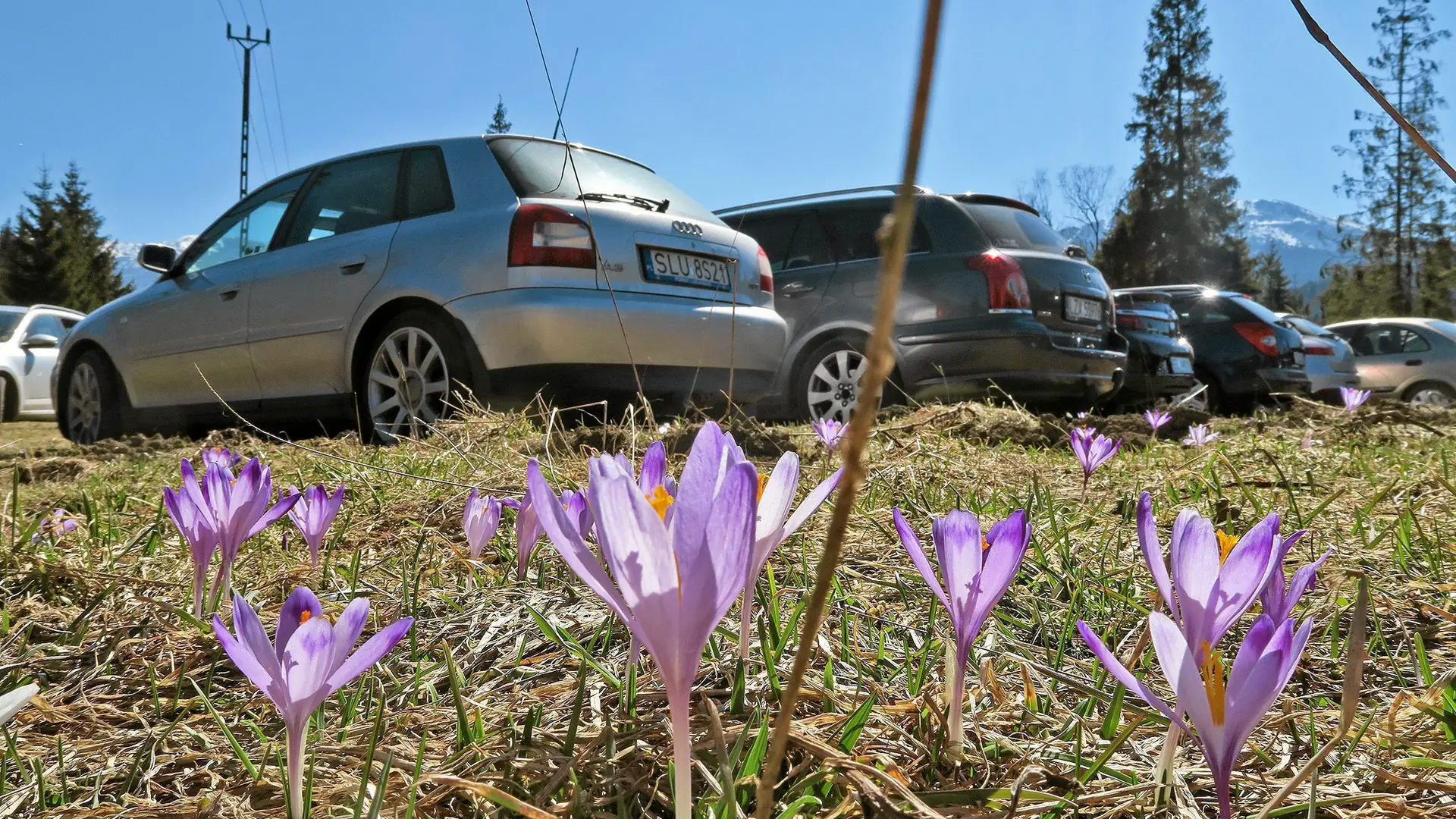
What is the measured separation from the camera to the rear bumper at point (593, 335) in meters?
4.46

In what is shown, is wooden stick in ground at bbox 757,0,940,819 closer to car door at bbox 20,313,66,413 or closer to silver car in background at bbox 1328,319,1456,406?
silver car in background at bbox 1328,319,1456,406

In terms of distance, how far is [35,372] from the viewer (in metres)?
13.4

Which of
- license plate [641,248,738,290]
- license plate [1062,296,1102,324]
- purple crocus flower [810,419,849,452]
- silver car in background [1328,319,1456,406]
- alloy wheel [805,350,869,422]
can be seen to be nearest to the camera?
purple crocus flower [810,419,849,452]

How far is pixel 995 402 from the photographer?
6684 mm

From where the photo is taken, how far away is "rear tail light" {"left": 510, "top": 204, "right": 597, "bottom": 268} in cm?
450

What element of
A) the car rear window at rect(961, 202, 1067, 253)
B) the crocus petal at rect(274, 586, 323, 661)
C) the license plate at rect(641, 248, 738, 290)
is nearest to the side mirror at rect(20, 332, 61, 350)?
the license plate at rect(641, 248, 738, 290)

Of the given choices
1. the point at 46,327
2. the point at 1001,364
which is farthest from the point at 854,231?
the point at 46,327

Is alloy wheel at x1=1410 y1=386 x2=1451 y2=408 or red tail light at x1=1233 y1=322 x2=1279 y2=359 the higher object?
red tail light at x1=1233 y1=322 x2=1279 y2=359

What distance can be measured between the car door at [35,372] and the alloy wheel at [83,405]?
716cm

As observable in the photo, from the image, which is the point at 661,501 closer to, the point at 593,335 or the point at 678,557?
the point at 678,557

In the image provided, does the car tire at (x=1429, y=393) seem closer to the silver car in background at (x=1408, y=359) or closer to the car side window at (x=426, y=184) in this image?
the silver car in background at (x=1408, y=359)

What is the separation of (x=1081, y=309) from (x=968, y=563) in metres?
6.42

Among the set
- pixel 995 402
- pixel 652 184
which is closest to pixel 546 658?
pixel 652 184

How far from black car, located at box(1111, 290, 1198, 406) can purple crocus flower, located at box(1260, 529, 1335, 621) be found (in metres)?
8.39
